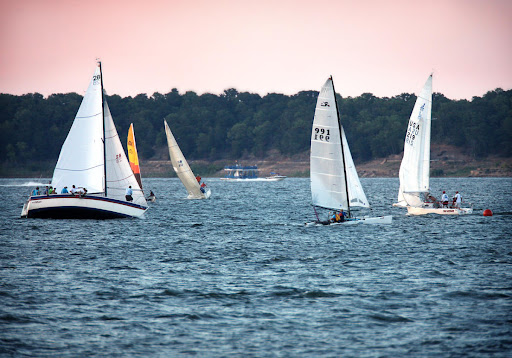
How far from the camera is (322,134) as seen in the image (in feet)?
141

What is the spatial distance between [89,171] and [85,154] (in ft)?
3.97

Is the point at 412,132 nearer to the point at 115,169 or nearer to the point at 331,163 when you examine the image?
the point at 331,163

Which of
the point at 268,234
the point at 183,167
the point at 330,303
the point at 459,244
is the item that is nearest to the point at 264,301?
the point at 330,303

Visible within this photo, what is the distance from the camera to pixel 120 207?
50094 millimetres

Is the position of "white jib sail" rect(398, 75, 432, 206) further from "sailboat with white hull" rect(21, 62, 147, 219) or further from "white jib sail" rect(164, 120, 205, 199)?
"white jib sail" rect(164, 120, 205, 199)

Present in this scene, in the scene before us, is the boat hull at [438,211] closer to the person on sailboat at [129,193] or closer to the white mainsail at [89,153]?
the person on sailboat at [129,193]

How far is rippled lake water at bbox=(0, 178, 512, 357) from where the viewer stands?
19312 mm

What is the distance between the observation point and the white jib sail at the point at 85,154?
4897 centimetres

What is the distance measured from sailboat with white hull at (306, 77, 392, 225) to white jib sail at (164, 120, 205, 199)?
31685 millimetres

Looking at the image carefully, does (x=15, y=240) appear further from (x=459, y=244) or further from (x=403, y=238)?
(x=459, y=244)

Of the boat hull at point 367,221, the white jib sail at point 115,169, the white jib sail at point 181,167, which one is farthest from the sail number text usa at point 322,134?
the white jib sail at point 181,167

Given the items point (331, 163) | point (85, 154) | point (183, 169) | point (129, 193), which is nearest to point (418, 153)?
point (331, 163)

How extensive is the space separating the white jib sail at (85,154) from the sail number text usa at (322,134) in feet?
52.2

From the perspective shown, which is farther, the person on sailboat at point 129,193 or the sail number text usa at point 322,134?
the person on sailboat at point 129,193
